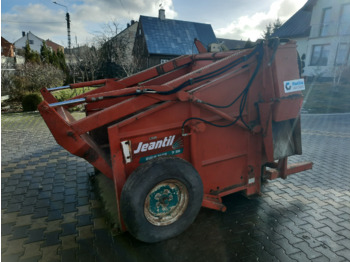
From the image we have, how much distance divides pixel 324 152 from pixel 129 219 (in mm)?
5467

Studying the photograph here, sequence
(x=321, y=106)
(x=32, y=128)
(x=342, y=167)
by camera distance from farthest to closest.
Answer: (x=321, y=106)
(x=32, y=128)
(x=342, y=167)

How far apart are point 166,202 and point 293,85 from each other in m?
2.23

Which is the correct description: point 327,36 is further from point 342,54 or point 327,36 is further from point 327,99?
point 327,99

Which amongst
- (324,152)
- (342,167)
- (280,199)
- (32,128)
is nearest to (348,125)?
(324,152)

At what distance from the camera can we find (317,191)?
410 cm

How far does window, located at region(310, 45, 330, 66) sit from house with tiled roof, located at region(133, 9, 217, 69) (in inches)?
418

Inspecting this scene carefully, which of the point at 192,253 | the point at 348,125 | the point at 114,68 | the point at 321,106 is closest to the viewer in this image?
the point at 192,253

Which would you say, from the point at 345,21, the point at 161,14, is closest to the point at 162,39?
the point at 161,14

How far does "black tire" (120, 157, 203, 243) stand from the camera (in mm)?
2535

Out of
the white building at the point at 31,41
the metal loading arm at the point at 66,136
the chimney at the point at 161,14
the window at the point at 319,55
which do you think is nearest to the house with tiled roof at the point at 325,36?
the window at the point at 319,55

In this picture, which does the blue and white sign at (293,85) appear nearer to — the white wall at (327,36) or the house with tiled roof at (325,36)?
the house with tiled roof at (325,36)

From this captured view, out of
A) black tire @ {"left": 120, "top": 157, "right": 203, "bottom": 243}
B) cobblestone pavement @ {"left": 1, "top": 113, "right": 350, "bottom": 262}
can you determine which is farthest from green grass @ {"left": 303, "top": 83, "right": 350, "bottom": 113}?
black tire @ {"left": 120, "top": 157, "right": 203, "bottom": 243}

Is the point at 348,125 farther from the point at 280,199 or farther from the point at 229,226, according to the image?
the point at 229,226

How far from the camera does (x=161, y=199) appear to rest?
2.81 meters
